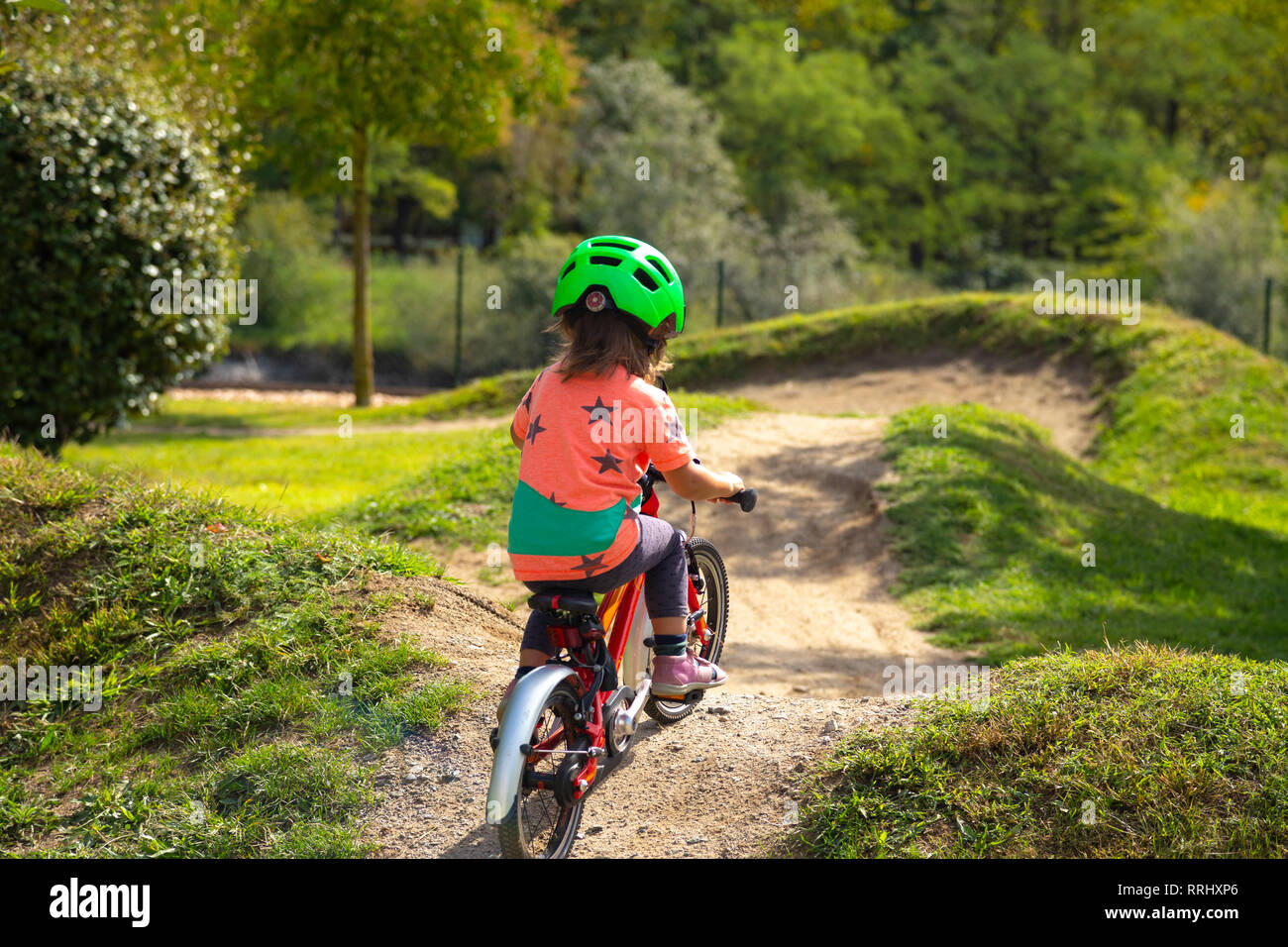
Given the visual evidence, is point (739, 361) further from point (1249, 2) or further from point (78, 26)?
point (1249, 2)

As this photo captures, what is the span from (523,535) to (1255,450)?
10.6 m

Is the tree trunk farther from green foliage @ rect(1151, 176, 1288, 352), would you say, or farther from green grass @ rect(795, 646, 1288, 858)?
green grass @ rect(795, 646, 1288, 858)

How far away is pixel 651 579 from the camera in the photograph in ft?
12.6

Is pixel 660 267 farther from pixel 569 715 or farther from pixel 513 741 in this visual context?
pixel 513 741

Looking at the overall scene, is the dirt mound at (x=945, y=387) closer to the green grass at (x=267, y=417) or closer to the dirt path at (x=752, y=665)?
the dirt path at (x=752, y=665)

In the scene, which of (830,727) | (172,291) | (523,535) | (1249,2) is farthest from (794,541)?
(1249,2)

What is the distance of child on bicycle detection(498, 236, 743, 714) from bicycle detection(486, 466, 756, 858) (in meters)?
0.11

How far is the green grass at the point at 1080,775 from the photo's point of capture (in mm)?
3246

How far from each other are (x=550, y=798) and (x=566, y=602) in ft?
2.19

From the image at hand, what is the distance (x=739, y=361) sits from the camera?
15.3 m

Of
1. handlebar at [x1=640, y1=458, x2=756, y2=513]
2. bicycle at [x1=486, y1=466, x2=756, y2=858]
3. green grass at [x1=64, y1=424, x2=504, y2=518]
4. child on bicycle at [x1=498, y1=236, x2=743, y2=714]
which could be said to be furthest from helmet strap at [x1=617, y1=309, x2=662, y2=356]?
green grass at [x1=64, y1=424, x2=504, y2=518]

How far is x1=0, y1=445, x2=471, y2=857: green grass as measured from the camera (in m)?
3.65

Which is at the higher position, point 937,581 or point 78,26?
point 78,26

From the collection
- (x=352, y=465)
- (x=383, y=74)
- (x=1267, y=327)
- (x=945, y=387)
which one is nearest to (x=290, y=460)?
(x=352, y=465)
